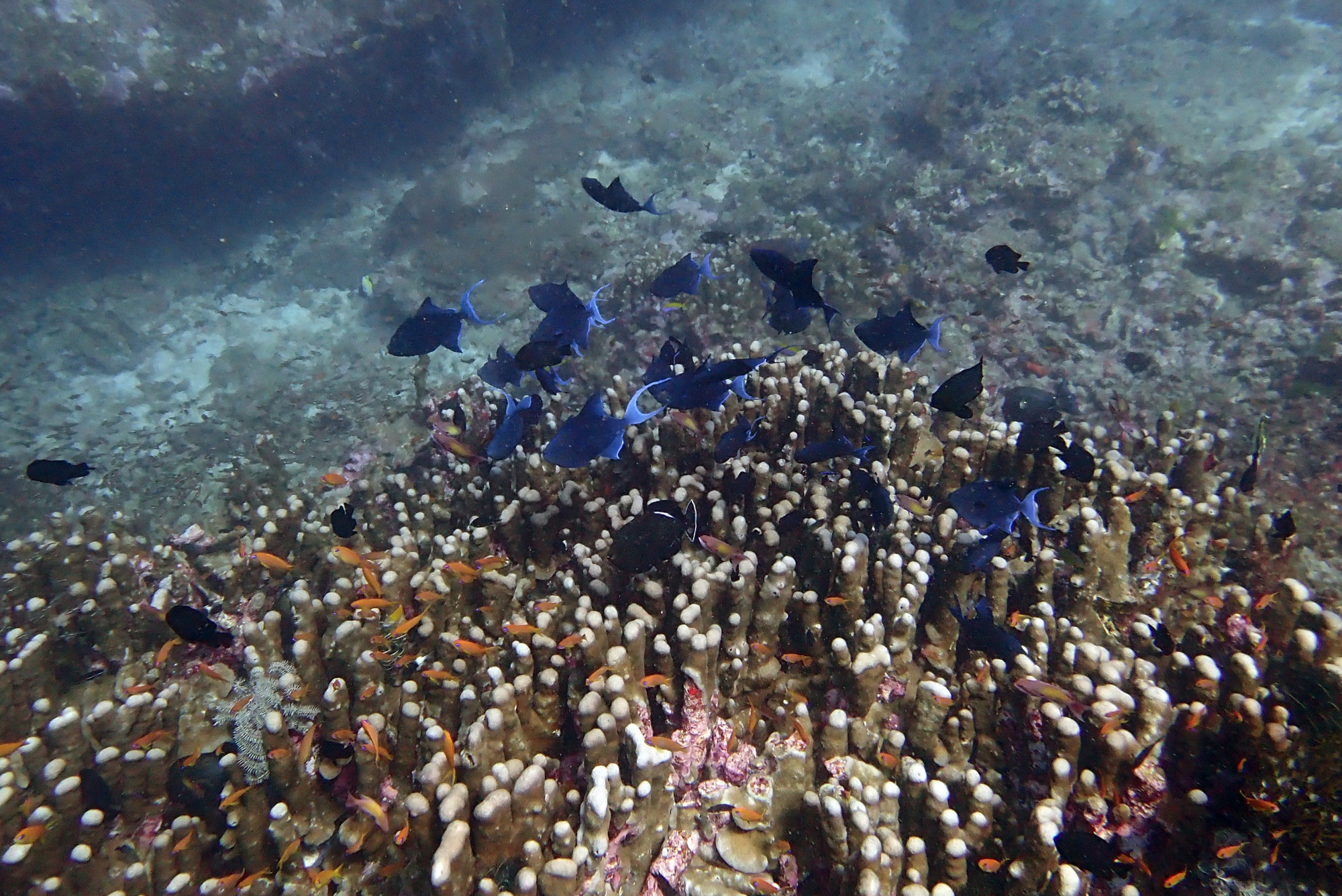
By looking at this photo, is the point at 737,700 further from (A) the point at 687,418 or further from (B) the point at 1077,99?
(B) the point at 1077,99

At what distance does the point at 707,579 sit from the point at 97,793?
2944mm

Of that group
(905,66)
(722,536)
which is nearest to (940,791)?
(722,536)

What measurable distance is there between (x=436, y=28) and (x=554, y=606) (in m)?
16.0

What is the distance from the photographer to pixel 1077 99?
1438 cm

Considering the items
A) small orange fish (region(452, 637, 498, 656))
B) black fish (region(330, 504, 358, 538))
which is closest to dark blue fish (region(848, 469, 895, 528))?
small orange fish (region(452, 637, 498, 656))

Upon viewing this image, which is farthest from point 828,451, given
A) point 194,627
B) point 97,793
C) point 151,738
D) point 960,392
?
point 97,793

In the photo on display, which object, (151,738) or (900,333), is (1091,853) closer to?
(900,333)

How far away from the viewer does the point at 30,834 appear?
243 cm

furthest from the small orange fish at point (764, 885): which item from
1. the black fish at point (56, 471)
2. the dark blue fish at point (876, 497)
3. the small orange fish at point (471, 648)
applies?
the black fish at point (56, 471)

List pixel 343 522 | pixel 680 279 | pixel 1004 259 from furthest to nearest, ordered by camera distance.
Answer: pixel 1004 259
pixel 680 279
pixel 343 522

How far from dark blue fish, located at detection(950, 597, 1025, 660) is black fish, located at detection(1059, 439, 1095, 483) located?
123cm

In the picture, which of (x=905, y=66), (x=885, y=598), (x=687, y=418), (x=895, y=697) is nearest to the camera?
(x=895, y=697)

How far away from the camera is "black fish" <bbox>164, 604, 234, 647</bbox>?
2961 millimetres

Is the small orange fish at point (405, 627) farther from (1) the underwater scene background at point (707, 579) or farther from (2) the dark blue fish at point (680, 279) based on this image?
(2) the dark blue fish at point (680, 279)
